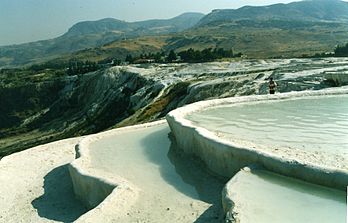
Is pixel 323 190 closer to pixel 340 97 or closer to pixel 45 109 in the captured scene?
pixel 340 97

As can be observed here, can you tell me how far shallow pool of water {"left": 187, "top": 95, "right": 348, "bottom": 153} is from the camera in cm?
1373

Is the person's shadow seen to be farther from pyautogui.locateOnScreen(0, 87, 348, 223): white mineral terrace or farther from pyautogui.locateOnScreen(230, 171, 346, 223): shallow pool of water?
pyautogui.locateOnScreen(230, 171, 346, 223): shallow pool of water

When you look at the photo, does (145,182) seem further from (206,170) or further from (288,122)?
(288,122)

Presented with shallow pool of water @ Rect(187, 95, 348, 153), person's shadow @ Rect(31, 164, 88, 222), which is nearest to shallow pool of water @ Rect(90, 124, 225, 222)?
person's shadow @ Rect(31, 164, 88, 222)

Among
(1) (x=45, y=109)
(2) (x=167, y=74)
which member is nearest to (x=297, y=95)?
(2) (x=167, y=74)

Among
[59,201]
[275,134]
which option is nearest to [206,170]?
[275,134]

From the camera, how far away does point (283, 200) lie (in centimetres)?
946

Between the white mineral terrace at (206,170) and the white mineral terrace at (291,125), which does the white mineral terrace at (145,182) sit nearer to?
the white mineral terrace at (206,170)

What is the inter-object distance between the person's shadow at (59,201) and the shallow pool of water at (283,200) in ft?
19.8

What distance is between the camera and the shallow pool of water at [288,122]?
1373 centimetres

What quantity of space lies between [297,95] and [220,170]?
1116 cm

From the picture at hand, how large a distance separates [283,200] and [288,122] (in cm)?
777

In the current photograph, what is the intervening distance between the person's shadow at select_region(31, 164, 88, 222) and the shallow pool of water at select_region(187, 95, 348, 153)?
535 cm

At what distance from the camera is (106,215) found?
10.8 meters
